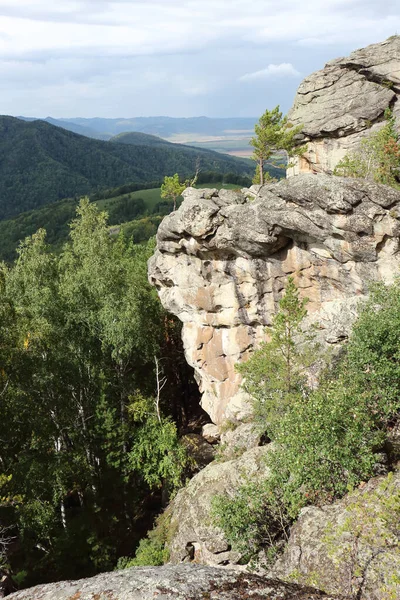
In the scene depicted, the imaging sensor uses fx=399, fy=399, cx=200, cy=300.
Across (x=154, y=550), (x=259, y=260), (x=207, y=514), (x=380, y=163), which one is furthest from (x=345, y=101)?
(x=154, y=550)

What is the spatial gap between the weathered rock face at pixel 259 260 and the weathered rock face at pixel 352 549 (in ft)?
48.3

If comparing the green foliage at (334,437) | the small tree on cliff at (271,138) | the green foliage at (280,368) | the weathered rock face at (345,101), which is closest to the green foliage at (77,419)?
the green foliage at (280,368)

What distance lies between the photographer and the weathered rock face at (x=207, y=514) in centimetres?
1977

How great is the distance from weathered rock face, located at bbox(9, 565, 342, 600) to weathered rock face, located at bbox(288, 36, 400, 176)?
41.7 meters

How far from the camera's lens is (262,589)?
5.53m

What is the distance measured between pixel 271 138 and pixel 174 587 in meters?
41.4

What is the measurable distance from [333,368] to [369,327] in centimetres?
624

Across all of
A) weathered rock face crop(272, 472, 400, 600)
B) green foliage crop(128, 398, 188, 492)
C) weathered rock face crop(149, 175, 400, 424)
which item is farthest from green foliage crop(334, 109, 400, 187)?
green foliage crop(128, 398, 188, 492)

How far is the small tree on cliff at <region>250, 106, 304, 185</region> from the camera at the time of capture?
133ft

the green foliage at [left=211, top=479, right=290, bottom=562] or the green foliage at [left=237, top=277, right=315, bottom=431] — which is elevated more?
the green foliage at [left=237, top=277, right=315, bottom=431]

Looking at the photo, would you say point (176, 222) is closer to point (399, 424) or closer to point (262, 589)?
point (399, 424)

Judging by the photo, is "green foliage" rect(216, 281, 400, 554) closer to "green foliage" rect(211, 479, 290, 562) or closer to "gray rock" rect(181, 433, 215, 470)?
"green foliage" rect(211, 479, 290, 562)

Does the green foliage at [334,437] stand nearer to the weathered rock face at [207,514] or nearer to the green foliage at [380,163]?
the weathered rock face at [207,514]

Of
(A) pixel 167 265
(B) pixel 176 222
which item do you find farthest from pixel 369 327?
(A) pixel 167 265
